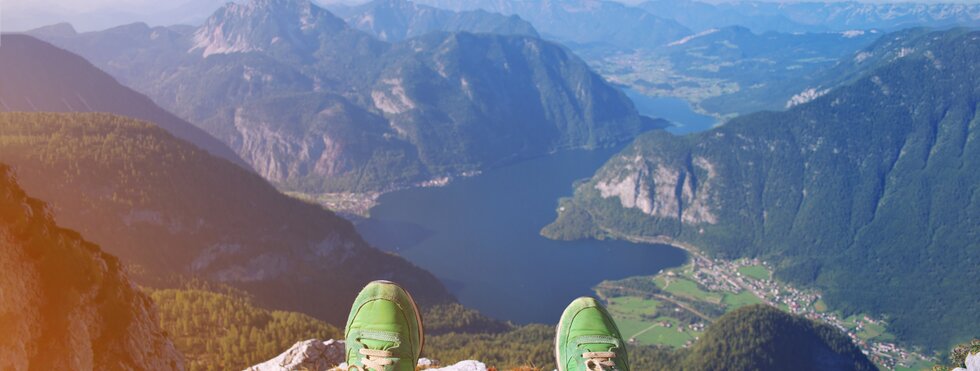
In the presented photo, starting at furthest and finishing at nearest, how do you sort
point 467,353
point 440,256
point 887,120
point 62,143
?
point 887,120, point 440,256, point 62,143, point 467,353

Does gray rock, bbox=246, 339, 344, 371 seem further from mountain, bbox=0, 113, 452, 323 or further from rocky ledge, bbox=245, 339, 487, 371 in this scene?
mountain, bbox=0, 113, 452, 323

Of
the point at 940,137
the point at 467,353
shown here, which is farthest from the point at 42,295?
the point at 940,137

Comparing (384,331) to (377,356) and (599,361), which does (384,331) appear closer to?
(377,356)

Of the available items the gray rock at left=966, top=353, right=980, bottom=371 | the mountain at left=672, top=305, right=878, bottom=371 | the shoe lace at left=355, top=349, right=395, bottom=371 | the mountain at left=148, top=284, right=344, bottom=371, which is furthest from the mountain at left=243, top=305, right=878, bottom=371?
the shoe lace at left=355, top=349, right=395, bottom=371

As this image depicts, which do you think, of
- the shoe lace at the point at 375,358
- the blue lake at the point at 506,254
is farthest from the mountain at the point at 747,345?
the shoe lace at the point at 375,358

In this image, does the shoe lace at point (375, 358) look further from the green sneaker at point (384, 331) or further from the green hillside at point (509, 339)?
the green hillside at point (509, 339)

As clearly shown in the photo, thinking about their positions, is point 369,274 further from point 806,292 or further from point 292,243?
point 806,292
